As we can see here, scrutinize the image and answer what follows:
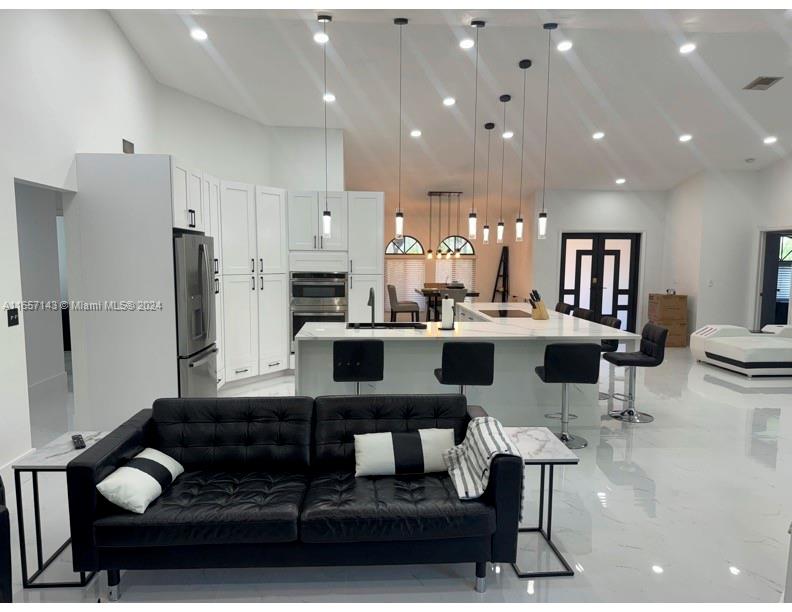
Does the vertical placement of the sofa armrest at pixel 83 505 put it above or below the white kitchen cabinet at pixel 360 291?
below

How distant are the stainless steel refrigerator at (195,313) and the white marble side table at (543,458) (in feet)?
10.0

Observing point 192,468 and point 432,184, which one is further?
point 432,184

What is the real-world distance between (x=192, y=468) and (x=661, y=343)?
427cm

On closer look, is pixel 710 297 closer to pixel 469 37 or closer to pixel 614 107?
pixel 614 107

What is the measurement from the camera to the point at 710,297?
9.20 metres

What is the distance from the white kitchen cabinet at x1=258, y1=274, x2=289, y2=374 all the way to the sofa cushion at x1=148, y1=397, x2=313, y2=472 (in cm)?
359

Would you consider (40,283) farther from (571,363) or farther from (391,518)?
(571,363)

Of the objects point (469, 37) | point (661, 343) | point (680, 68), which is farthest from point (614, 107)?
point (661, 343)

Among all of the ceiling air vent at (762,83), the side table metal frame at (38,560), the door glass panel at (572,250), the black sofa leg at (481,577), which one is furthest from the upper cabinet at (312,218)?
the door glass panel at (572,250)

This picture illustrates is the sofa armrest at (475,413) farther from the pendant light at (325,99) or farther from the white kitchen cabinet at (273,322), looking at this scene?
the white kitchen cabinet at (273,322)

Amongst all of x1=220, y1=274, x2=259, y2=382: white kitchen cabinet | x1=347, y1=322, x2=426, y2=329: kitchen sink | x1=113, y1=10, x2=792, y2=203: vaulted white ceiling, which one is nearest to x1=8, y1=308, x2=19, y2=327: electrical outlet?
x1=220, y1=274, x2=259, y2=382: white kitchen cabinet

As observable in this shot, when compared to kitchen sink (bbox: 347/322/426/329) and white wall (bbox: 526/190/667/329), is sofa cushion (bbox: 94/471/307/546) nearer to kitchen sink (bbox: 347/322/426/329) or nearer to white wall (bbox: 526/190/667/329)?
kitchen sink (bbox: 347/322/426/329)

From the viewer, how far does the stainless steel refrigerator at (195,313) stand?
4590 millimetres

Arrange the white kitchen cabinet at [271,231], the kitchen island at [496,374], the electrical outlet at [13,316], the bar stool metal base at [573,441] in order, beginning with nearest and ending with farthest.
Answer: the electrical outlet at [13,316] → the bar stool metal base at [573,441] → the kitchen island at [496,374] → the white kitchen cabinet at [271,231]
